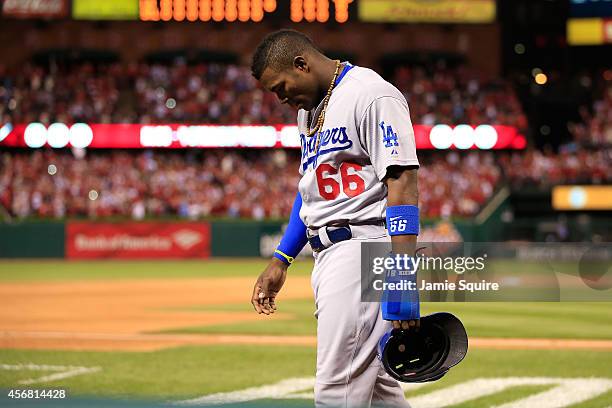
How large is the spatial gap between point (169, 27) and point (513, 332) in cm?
2997

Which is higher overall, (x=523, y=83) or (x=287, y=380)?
(x=523, y=83)

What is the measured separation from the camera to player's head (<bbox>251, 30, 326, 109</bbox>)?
3592mm

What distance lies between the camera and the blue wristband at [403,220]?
10.7 feet

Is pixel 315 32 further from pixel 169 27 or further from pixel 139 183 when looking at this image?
pixel 139 183

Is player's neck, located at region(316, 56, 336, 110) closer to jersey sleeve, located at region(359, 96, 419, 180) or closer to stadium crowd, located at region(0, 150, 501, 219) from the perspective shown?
jersey sleeve, located at region(359, 96, 419, 180)

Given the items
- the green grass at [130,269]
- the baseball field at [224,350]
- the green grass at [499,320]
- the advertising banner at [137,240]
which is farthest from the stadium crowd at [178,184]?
the green grass at [499,320]

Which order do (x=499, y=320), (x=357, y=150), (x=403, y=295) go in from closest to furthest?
(x=403, y=295) < (x=357, y=150) < (x=499, y=320)

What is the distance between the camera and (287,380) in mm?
7504

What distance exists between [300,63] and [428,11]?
32672 millimetres

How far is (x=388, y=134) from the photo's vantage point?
11.0 ft

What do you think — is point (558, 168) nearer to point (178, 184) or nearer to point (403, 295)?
point (178, 184)

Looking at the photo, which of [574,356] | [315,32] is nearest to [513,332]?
[574,356]

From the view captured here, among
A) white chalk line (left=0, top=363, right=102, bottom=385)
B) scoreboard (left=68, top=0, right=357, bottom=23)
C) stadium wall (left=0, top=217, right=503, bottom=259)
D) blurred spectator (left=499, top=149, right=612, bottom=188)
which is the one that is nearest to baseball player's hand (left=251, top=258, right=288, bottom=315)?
white chalk line (left=0, top=363, right=102, bottom=385)

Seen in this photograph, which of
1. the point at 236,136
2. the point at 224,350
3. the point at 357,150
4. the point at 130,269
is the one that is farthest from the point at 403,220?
the point at 236,136
